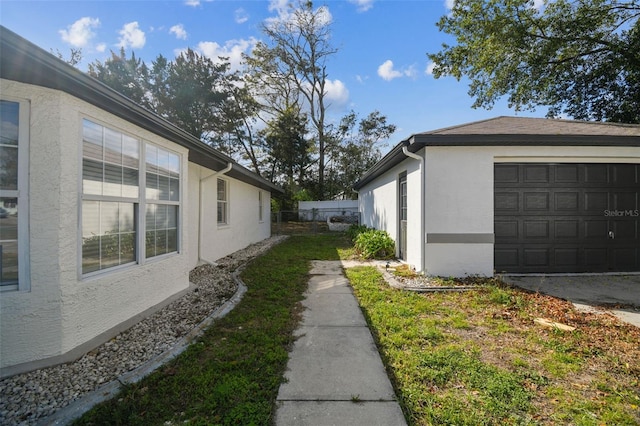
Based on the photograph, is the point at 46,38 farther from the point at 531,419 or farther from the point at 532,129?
the point at 532,129

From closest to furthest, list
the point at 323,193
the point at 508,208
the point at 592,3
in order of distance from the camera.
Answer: the point at 508,208, the point at 592,3, the point at 323,193

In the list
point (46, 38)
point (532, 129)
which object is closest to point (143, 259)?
point (46, 38)

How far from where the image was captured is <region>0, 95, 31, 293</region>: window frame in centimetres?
255

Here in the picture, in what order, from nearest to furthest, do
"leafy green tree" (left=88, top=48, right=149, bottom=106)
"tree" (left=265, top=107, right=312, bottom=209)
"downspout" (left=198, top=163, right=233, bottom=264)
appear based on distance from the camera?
A: "downspout" (left=198, top=163, right=233, bottom=264) → "leafy green tree" (left=88, top=48, right=149, bottom=106) → "tree" (left=265, top=107, right=312, bottom=209)

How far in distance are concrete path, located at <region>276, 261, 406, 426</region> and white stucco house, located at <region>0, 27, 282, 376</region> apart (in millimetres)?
2244

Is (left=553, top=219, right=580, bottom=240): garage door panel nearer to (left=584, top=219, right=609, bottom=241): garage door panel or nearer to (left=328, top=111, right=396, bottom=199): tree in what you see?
(left=584, top=219, right=609, bottom=241): garage door panel

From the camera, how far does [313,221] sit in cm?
2005

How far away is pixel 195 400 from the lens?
226 cm

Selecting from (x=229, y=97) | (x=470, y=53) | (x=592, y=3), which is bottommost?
(x=470, y=53)

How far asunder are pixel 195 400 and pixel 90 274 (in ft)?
6.22

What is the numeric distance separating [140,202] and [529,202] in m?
7.32

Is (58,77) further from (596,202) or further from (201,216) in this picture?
(596,202)

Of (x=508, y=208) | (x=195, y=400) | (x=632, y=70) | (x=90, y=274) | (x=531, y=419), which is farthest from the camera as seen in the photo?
(x=632, y=70)

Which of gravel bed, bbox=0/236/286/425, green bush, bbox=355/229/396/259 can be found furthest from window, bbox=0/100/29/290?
green bush, bbox=355/229/396/259
